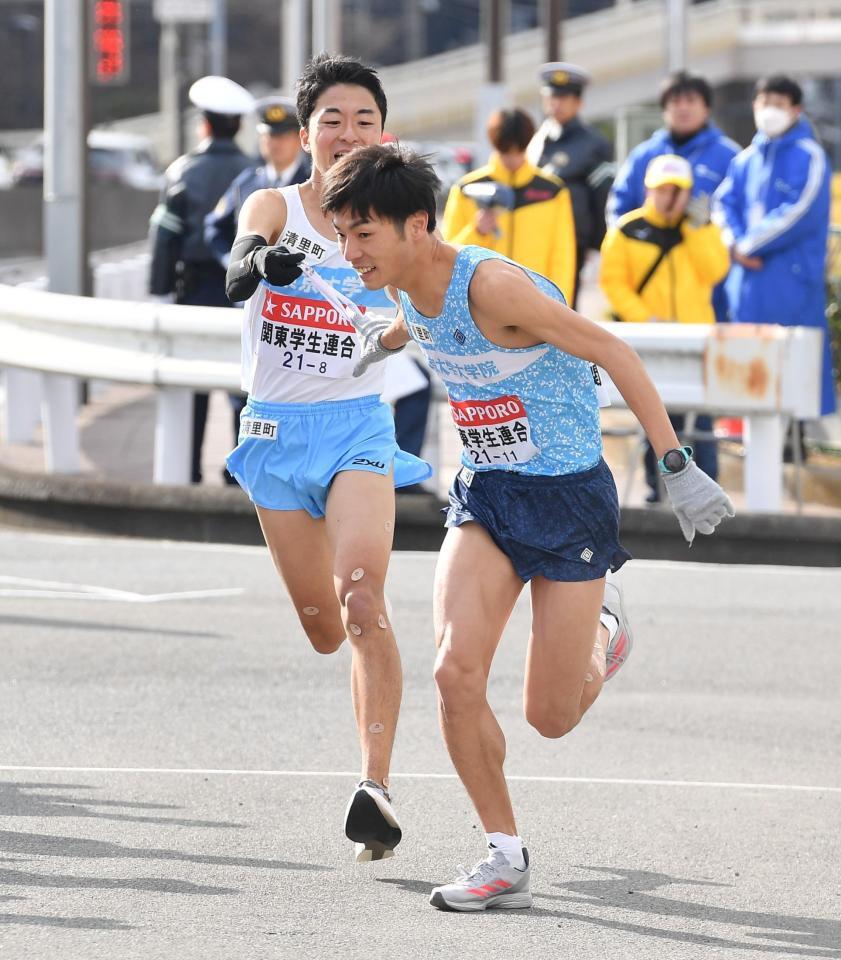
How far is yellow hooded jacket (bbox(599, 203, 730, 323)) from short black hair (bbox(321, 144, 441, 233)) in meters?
6.36

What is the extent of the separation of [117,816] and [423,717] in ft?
5.97

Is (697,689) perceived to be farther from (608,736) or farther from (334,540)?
(334,540)

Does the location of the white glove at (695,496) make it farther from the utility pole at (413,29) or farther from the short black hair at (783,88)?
the utility pole at (413,29)

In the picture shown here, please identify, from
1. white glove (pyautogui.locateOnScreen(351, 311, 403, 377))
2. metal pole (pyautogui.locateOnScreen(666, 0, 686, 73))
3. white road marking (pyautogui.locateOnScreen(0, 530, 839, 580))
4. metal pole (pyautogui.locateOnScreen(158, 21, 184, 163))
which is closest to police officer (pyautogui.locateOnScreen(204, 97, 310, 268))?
white road marking (pyautogui.locateOnScreen(0, 530, 839, 580))

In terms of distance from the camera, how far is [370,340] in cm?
607

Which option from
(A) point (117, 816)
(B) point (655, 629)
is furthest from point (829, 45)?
(A) point (117, 816)

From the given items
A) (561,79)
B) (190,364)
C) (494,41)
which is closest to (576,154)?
(561,79)

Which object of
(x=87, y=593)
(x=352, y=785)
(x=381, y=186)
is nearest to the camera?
(x=381, y=186)

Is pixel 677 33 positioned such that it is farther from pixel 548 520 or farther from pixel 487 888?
pixel 487 888

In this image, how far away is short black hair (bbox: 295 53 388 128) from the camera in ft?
20.1

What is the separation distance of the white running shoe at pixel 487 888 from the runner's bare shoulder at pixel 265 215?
1.90 metres

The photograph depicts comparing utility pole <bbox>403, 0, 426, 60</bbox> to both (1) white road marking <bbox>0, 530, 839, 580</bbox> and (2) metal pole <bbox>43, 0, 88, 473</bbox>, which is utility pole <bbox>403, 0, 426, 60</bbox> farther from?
(1) white road marking <bbox>0, 530, 839, 580</bbox>

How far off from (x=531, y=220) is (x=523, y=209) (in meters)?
0.08

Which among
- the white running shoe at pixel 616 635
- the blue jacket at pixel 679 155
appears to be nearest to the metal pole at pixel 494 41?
the blue jacket at pixel 679 155
